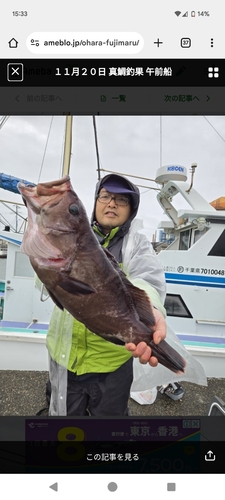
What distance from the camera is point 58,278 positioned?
4.70 ft

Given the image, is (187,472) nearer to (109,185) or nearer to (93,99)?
(109,185)

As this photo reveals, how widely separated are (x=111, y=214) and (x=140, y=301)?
2.54ft

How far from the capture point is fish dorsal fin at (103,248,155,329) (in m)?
1.64

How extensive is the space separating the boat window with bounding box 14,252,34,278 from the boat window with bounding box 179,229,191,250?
4381 millimetres

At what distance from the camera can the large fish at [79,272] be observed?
1.39m

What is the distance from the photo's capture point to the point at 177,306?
19.1 feet

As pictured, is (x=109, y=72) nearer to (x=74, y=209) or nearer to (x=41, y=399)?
(x=74, y=209)

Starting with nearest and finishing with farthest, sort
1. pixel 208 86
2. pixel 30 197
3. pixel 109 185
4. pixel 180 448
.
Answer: pixel 30 197 < pixel 180 448 < pixel 208 86 < pixel 109 185

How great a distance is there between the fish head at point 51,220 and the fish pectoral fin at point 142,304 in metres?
0.52

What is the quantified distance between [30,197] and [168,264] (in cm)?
488

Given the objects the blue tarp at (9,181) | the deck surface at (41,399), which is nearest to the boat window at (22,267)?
the blue tarp at (9,181)

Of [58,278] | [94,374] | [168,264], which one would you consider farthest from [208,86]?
[168,264]
